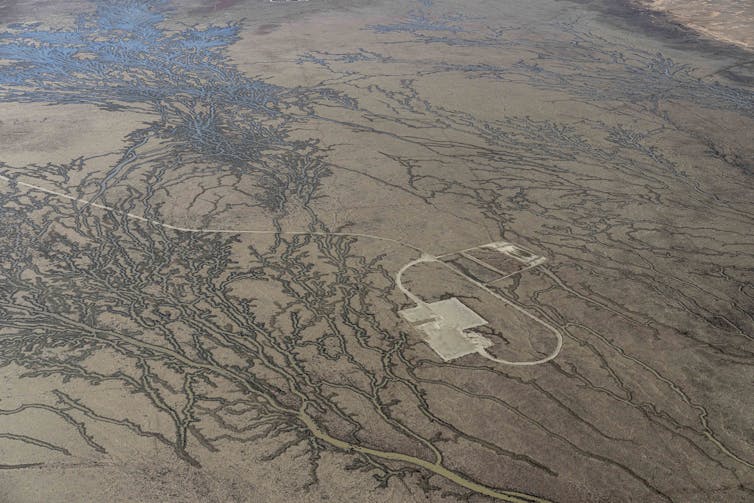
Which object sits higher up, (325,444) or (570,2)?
(570,2)

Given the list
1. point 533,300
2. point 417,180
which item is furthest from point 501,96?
point 533,300

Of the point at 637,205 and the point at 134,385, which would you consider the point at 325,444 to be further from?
the point at 637,205

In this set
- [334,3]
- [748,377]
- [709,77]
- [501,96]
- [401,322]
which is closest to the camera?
[748,377]

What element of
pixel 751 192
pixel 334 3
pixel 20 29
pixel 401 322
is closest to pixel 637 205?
pixel 751 192

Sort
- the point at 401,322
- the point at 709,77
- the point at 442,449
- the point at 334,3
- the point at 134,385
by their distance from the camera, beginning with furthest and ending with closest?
the point at 334,3
the point at 709,77
the point at 401,322
the point at 134,385
the point at 442,449

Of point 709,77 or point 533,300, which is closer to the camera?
point 533,300

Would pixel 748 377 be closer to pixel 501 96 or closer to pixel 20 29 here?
pixel 501 96
